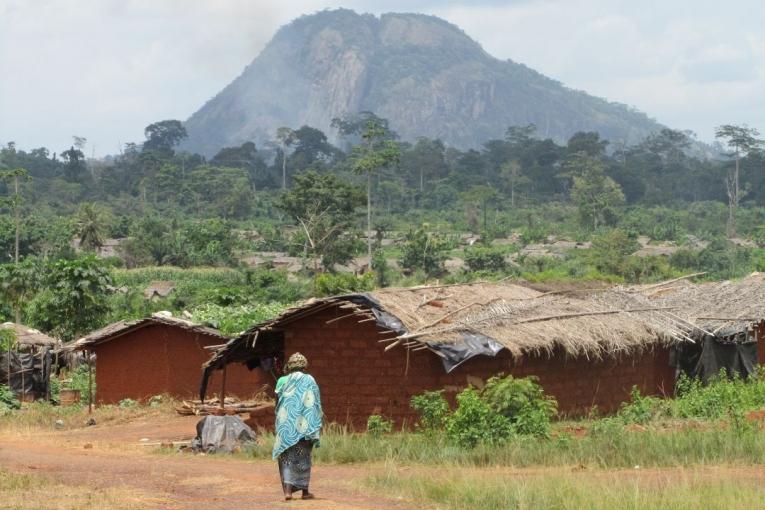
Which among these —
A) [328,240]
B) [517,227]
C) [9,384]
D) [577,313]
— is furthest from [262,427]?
[517,227]

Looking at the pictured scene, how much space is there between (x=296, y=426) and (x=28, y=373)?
17.2m

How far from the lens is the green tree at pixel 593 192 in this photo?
223 feet

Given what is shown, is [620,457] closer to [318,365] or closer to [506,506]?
[506,506]

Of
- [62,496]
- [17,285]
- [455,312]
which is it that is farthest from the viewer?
[17,285]

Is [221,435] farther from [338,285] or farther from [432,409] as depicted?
[338,285]

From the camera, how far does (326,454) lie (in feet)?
40.4

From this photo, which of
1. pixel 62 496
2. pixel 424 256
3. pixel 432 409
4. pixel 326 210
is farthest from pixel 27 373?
pixel 326 210

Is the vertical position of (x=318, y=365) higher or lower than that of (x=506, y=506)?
higher

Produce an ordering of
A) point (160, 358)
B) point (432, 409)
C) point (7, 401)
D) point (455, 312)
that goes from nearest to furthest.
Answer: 1. point (432, 409)
2. point (455, 312)
3. point (160, 358)
4. point (7, 401)

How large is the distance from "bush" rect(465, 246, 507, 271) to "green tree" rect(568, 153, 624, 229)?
1841 centimetres

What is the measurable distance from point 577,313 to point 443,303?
2251 millimetres

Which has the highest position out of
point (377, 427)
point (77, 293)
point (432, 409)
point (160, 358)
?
point (77, 293)

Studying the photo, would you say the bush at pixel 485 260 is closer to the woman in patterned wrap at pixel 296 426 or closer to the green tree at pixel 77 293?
the green tree at pixel 77 293

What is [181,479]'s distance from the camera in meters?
10.9
